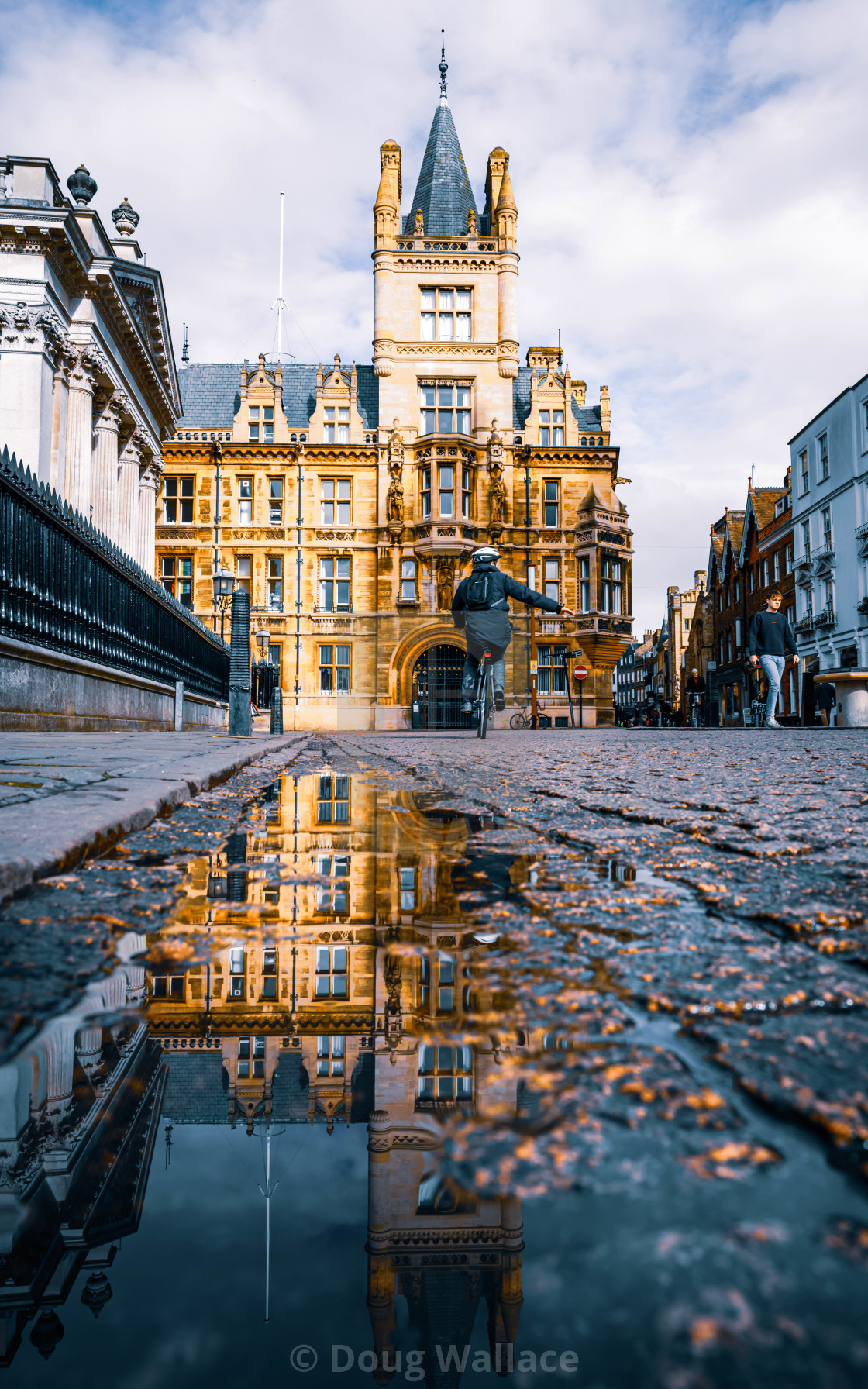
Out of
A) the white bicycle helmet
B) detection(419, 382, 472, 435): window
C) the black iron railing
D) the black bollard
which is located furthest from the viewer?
detection(419, 382, 472, 435): window

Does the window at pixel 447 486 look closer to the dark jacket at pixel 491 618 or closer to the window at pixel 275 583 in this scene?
the window at pixel 275 583

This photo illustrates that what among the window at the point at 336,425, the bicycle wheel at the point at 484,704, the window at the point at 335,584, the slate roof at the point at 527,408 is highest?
the slate roof at the point at 527,408

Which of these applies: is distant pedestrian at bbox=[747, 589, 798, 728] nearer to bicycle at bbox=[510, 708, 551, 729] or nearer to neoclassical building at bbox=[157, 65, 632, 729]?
bicycle at bbox=[510, 708, 551, 729]

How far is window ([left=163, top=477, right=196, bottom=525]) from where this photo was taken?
31594 mm

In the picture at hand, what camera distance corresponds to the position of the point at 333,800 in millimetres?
3586

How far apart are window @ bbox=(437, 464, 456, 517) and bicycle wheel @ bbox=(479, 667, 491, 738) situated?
21.3 meters

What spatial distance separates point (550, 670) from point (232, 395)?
15.8 metres

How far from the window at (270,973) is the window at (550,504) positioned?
31.8 meters

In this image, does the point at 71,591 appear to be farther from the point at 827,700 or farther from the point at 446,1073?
the point at 827,700

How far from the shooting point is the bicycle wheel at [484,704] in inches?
384

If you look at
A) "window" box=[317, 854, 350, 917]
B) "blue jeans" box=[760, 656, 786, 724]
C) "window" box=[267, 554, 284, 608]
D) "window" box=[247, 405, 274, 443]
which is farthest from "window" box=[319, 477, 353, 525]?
"window" box=[317, 854, 350, 917]

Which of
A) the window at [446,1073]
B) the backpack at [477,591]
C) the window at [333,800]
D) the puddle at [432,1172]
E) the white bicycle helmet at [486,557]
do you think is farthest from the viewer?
the backpack at [477,591]

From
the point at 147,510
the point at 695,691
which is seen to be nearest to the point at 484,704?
the point at 147,510

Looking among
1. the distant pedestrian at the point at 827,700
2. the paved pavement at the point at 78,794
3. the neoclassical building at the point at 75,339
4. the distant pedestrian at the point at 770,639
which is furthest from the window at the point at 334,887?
the distant pedestrian at the point at 827,700
